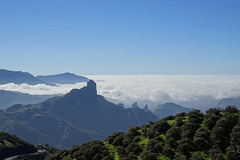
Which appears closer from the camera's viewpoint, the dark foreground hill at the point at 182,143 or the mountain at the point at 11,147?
the dark foreground hill at the point at 182,143

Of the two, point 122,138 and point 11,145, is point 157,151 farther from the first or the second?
point 11,145

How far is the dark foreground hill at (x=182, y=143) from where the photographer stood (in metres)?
43.7

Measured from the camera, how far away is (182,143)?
1848 inches

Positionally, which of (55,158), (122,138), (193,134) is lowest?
(55,158)

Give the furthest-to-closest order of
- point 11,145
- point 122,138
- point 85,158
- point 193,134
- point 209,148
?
point 11,145 < point 122,138 < point 85,158 < point 193,134 < point 209,148

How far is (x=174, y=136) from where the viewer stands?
5134 centimetres

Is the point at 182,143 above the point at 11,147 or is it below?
above

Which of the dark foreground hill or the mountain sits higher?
the dark foreground hill

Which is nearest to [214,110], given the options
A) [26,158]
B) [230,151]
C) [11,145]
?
[230,151]

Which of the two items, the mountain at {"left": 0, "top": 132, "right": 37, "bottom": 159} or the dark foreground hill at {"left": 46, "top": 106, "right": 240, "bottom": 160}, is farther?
the mountain at {"left": 0, "top": 132, "right": 37, "bottom": 159}

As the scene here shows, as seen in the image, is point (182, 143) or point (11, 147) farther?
point (11, 147)

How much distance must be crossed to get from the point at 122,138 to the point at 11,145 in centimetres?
11334

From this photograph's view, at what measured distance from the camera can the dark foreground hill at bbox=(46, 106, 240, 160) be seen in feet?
143

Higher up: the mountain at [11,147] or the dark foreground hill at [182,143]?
the dark foreground hill at [182,143]
